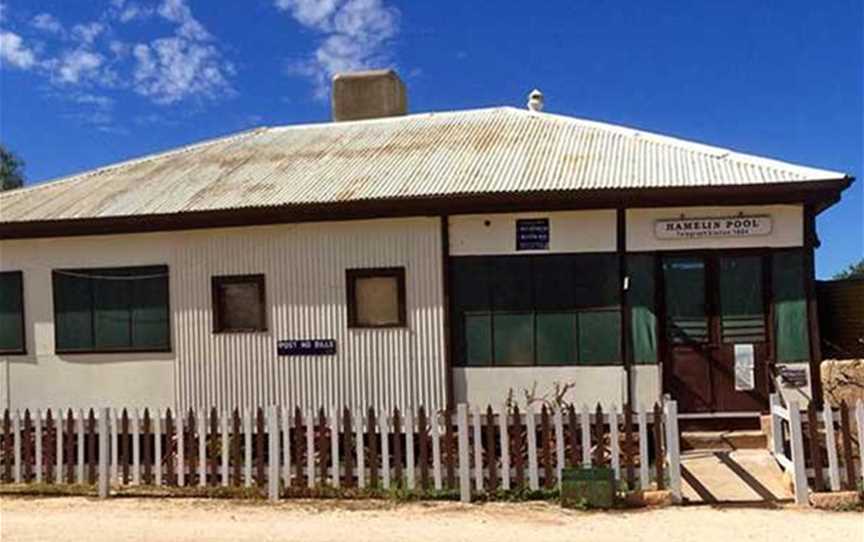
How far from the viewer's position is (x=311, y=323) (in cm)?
1184

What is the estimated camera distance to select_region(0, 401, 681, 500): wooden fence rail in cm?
894

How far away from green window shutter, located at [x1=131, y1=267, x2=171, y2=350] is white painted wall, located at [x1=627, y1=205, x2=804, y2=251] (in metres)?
6.58

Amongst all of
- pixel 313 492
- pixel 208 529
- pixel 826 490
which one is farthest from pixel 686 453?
pixel 208 529

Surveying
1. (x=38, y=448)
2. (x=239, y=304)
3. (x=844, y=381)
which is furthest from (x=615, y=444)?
(x=38, y=448)

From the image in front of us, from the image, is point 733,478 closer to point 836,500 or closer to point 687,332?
point 836,500

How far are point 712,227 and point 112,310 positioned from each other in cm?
847

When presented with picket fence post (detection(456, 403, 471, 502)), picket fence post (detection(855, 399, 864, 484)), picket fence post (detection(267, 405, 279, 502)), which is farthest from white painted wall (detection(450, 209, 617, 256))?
picket fence post (detection(855, 399, 864, 484))

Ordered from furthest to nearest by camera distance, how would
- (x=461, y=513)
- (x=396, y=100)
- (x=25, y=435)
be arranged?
1. (x=396, y=100)
2. (x=25, y=435)
3. (x=461, y=513)

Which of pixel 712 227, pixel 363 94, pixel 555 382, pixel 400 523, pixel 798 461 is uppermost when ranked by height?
pixel 363 94

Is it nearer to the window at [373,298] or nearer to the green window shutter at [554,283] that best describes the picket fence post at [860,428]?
the green window shutter at [554,283]

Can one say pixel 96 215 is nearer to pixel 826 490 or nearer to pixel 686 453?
pixel 686 453

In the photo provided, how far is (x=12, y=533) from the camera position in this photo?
8.02 m

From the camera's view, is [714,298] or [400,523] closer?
[400,523]

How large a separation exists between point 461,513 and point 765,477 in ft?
11.5
